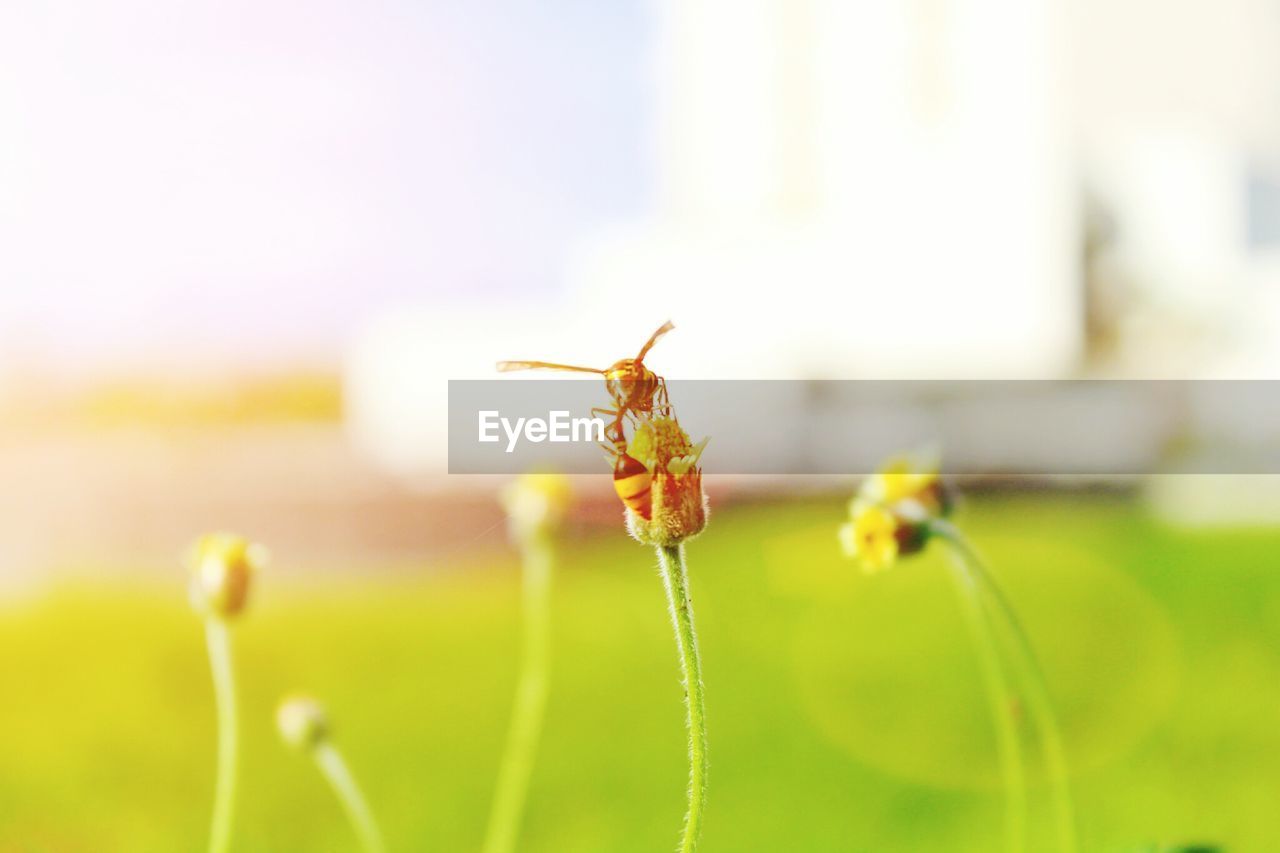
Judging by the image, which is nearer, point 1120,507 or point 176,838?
point 176,838

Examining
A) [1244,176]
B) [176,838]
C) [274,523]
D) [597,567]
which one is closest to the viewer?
[176,838]

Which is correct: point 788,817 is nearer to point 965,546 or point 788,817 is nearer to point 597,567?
point 965,546

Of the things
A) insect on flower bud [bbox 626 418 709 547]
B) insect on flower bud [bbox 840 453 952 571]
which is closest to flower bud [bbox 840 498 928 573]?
insect on flower bud [bbox 840 453 952 571]

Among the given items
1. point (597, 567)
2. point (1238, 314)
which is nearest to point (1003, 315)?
point (1238, 314)

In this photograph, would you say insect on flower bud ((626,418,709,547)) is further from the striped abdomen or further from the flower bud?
the flower bud

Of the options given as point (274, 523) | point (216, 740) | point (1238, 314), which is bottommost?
point (216, 740)

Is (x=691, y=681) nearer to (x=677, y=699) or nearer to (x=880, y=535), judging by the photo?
(x=880, y=535)

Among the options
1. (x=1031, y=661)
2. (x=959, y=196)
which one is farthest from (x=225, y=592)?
(x=959, y=196)
